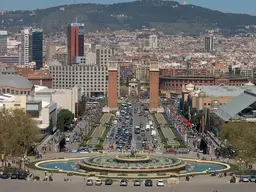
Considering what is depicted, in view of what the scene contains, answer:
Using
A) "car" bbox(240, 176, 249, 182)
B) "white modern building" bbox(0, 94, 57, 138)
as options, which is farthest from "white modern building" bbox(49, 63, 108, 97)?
"car" bbox(240, 176, 249, 182)

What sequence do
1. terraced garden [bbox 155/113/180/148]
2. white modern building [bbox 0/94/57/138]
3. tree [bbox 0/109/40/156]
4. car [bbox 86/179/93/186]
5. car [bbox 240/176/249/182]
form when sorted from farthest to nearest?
terraced garden [bbox 155/113/180/148] → white modern building [bbox 0/94/57/138] → tree [bbox 0/109/40/156] → car [bbox 240/176/249/182] → car [bbox 86/179/93/186]

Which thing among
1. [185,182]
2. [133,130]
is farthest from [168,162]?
[133,130]

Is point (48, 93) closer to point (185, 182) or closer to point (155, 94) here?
point (155, 94)

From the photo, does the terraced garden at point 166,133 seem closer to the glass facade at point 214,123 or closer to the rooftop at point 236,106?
the glass facade at point 214,123

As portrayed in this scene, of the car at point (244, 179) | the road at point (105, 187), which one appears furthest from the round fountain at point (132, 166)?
the road at point (105, 187)

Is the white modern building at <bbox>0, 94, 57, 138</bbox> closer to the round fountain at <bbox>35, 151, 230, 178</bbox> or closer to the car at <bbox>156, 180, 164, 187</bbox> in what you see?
the round fountain at <bbox>35, 151, 230, 178</bbox>
